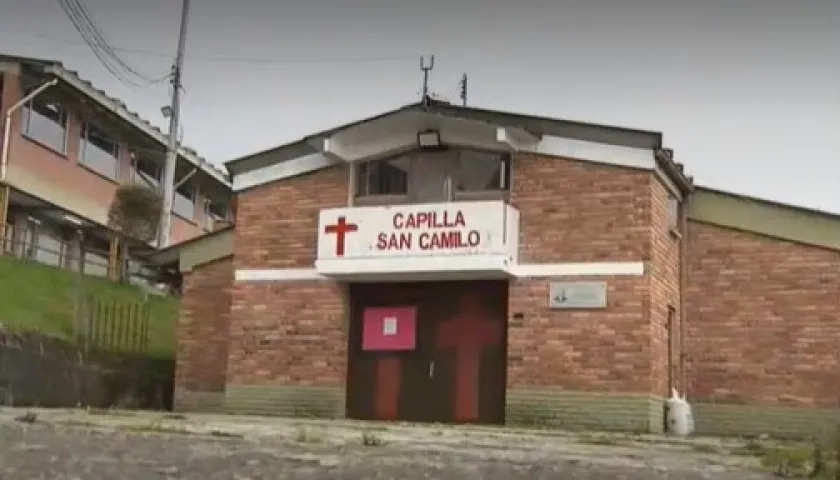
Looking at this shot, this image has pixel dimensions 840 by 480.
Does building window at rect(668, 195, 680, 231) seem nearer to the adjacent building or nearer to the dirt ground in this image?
the dirt ground

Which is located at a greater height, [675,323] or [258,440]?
[675,323]

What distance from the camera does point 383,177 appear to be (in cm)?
1820

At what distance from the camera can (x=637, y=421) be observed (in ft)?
51.4

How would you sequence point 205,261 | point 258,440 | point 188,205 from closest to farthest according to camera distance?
point 258,440, point 205,261, point 188,205

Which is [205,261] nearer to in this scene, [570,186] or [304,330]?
[304,330]

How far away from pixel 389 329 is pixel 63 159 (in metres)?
15.5

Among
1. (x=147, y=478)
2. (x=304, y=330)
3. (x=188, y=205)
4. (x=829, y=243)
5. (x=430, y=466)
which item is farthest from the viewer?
(x=188, y=205)

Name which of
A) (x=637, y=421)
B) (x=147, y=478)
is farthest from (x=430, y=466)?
(x=637, y=421)

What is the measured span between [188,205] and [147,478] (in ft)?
113

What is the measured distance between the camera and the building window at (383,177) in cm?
1803

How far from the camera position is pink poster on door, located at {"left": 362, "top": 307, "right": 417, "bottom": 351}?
698 inches

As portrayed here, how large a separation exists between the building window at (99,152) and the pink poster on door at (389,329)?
52.8 ft

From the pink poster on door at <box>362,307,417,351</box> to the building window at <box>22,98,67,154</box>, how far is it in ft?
46.4

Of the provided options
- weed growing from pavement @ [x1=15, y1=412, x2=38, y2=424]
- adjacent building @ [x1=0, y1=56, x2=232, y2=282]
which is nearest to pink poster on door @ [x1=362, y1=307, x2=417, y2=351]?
weed growing from pavement @ [x1=15, y1=412, x2=38, y2=424]
